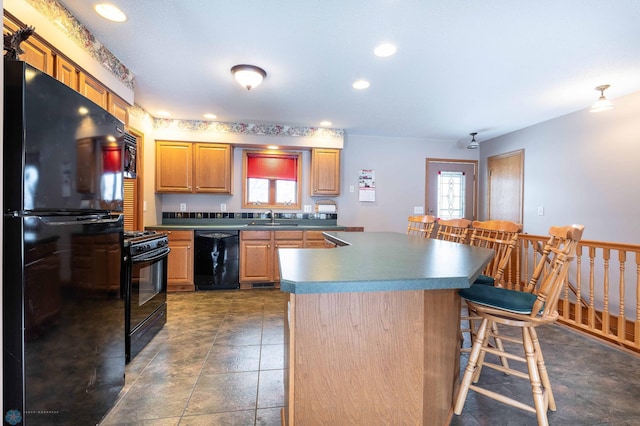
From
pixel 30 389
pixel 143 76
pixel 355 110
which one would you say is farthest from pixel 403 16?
pixel 30 389

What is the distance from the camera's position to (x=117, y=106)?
2.58 m

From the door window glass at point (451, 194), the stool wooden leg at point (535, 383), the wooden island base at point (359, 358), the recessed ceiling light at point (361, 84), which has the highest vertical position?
the recessed ceiling light at point (361, 84)

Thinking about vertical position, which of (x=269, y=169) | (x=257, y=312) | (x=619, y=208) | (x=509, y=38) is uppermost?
(x=509, y=38)

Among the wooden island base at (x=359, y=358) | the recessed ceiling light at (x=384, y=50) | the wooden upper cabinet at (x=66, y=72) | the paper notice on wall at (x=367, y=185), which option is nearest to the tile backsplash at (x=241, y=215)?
the paper notice on wall at (x=367, y=185)

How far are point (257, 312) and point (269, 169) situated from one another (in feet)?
7.75

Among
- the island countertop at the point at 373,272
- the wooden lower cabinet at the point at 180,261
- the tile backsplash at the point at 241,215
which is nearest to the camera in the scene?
the island countertop at the point at 373,272

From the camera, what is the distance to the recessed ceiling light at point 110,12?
1.87 m

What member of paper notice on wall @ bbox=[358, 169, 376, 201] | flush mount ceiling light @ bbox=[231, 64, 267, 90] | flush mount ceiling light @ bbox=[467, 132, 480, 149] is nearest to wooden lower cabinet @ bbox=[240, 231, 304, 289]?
paper notice on wall @ bbox=[358, 169, 376, 201]

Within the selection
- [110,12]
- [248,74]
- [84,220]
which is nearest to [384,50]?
[248,74]

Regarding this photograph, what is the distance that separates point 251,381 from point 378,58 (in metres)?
2.64

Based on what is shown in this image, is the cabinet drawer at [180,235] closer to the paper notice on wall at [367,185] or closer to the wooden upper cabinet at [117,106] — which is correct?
the wooden upper cabinet at [117,106]

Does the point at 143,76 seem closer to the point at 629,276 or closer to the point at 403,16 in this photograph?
the point at 403,16

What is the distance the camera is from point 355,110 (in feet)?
12.3

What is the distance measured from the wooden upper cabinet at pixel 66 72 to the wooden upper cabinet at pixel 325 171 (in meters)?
3.01
